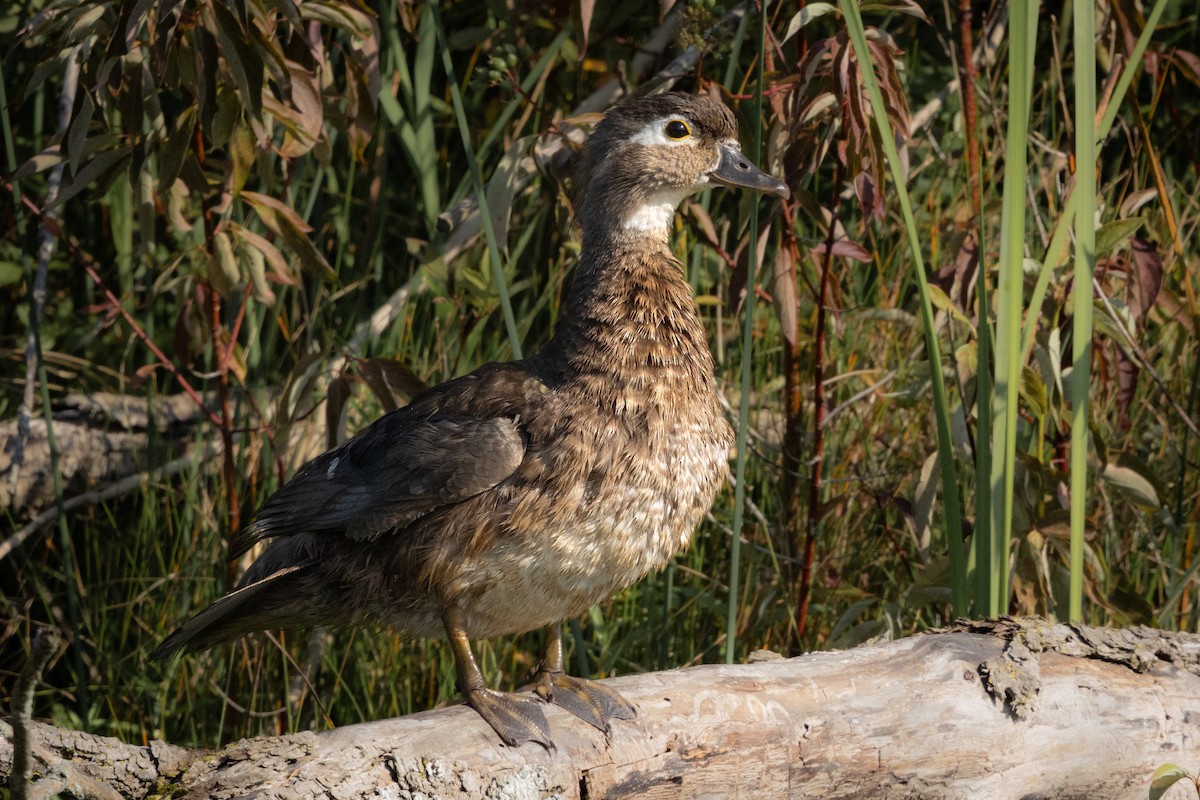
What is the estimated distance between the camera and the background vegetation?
269 cm

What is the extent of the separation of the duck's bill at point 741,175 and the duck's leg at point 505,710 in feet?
3.75

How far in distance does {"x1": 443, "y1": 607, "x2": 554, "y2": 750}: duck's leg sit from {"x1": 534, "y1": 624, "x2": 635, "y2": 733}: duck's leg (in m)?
0.06

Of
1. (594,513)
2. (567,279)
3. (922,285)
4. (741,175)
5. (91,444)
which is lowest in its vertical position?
(91,444)

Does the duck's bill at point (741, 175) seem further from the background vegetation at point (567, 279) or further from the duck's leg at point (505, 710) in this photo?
the duck's leg at point (505, 710)

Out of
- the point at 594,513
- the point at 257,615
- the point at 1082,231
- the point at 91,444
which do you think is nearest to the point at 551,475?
the point at 594,513

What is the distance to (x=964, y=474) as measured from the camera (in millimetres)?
3514

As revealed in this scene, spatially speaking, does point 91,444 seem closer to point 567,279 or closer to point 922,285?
point 567,279

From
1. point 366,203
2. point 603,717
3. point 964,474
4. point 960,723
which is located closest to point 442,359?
point 366,203

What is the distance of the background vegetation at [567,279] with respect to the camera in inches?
106

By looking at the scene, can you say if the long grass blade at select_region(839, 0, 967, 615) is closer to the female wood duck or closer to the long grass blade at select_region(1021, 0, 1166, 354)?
the long grass blade at select_region(1021, 0, 1166, 354)

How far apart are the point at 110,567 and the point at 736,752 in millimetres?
2412

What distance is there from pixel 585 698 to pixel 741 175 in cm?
119

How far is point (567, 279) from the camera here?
11.9ft

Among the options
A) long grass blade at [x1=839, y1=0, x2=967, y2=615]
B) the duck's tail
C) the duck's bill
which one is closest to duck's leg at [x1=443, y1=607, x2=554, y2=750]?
the duck's tail
